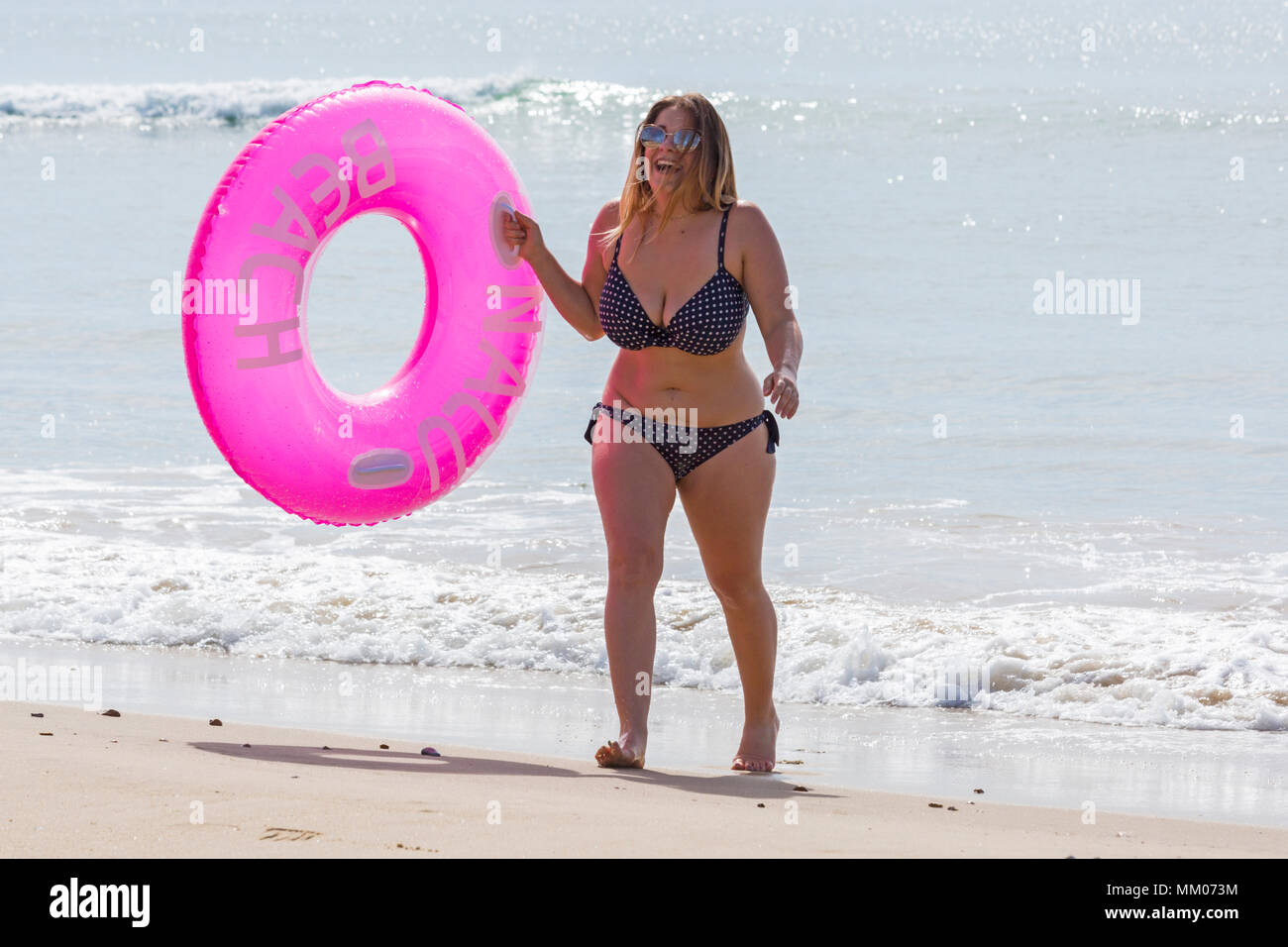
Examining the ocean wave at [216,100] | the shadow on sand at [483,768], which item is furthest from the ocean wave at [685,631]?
the ocean wave at [216,100]

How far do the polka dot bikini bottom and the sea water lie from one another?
177 cm

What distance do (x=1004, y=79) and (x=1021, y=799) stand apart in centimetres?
3290

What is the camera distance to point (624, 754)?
3760mm

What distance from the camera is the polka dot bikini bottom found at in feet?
12.2

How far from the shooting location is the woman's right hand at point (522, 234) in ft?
13.8

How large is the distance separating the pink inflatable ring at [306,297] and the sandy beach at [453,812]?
2.48 feet

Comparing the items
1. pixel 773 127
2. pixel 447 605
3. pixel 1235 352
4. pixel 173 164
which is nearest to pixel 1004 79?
pixel 773 127

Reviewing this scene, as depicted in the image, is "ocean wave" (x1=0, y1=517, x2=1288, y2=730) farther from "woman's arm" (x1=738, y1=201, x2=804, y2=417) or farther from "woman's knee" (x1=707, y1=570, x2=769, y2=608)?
"woman's arm" (x1=738, y1=201, x2=804, y2=417)

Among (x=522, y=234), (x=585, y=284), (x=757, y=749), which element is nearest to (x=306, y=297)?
(x=522, y=234)

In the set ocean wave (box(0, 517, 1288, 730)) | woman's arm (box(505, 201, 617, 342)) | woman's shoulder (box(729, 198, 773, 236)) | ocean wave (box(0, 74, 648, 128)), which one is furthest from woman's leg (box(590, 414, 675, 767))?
ocean wave (box(0, 74, 648, 128))

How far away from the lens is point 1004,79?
114ft

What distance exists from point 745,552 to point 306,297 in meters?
1.31

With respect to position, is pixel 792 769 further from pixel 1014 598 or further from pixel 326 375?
pixel 326 375

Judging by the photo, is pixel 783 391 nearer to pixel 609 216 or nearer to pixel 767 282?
pixel 767 282
